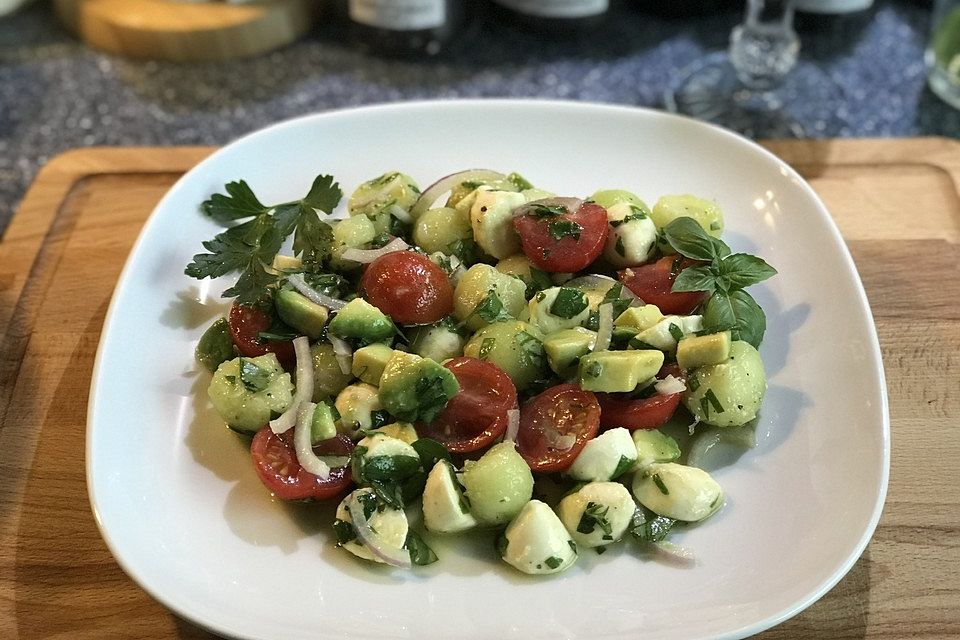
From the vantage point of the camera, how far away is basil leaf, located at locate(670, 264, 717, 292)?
1.72m

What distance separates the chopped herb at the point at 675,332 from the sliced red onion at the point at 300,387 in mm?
694

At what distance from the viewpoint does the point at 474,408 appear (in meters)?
1.60

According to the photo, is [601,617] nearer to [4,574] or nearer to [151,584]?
[151,584]

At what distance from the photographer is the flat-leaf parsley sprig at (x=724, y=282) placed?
1703 mm

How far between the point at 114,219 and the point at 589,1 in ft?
5.53

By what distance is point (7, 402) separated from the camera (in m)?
1.86

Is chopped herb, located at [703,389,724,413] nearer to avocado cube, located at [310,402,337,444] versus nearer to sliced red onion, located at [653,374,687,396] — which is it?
sliced red onion, located at [653,374,687,396]

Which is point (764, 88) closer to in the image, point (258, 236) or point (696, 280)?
point (696, 280)

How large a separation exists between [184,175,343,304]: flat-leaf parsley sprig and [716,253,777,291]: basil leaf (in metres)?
0.82

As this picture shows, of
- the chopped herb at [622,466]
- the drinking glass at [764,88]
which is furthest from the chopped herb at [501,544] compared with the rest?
the drinking glass at [764,88]

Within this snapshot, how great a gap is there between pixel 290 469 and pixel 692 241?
2.97ft

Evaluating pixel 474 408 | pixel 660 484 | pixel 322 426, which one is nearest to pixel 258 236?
pixel 322 426

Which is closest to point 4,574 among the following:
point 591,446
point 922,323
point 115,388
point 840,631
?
point 115,388

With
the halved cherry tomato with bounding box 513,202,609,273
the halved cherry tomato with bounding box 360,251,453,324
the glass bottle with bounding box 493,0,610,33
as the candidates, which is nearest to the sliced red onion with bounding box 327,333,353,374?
the halved cherry tomato with bounding box 360,251,453,324
